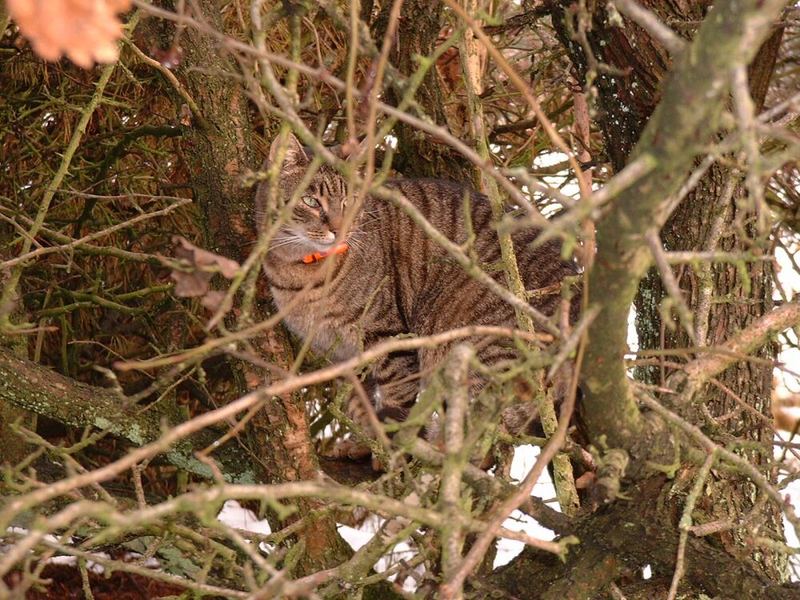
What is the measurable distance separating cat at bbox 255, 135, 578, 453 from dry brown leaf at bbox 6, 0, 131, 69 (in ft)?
8.93

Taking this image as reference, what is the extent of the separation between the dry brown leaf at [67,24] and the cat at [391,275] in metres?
2.72

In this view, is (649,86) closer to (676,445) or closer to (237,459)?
(676,445)

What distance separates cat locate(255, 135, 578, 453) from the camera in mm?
4176

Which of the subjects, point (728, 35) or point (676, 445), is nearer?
point (728, 35)

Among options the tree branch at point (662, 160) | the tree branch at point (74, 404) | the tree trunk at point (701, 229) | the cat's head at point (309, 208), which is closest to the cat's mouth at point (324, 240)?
the cat's head at point (309, 208)

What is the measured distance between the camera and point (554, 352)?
6.11 ft

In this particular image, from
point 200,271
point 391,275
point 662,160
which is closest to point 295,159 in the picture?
point 391,275

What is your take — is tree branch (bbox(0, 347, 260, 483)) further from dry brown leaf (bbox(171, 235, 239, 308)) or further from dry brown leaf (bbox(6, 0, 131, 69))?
dry brown leaf (bbox(6, 0, 131, 69))

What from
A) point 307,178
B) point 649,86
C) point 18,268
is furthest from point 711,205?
point 18,268

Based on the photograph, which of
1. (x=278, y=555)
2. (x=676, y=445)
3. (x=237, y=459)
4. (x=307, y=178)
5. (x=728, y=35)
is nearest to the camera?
(x=728, y=35)

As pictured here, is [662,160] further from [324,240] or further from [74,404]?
[324,240]

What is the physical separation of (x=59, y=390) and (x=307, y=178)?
5.64 ft

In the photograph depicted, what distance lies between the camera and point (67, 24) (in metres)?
1.30

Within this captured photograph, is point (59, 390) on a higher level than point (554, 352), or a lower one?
lower
